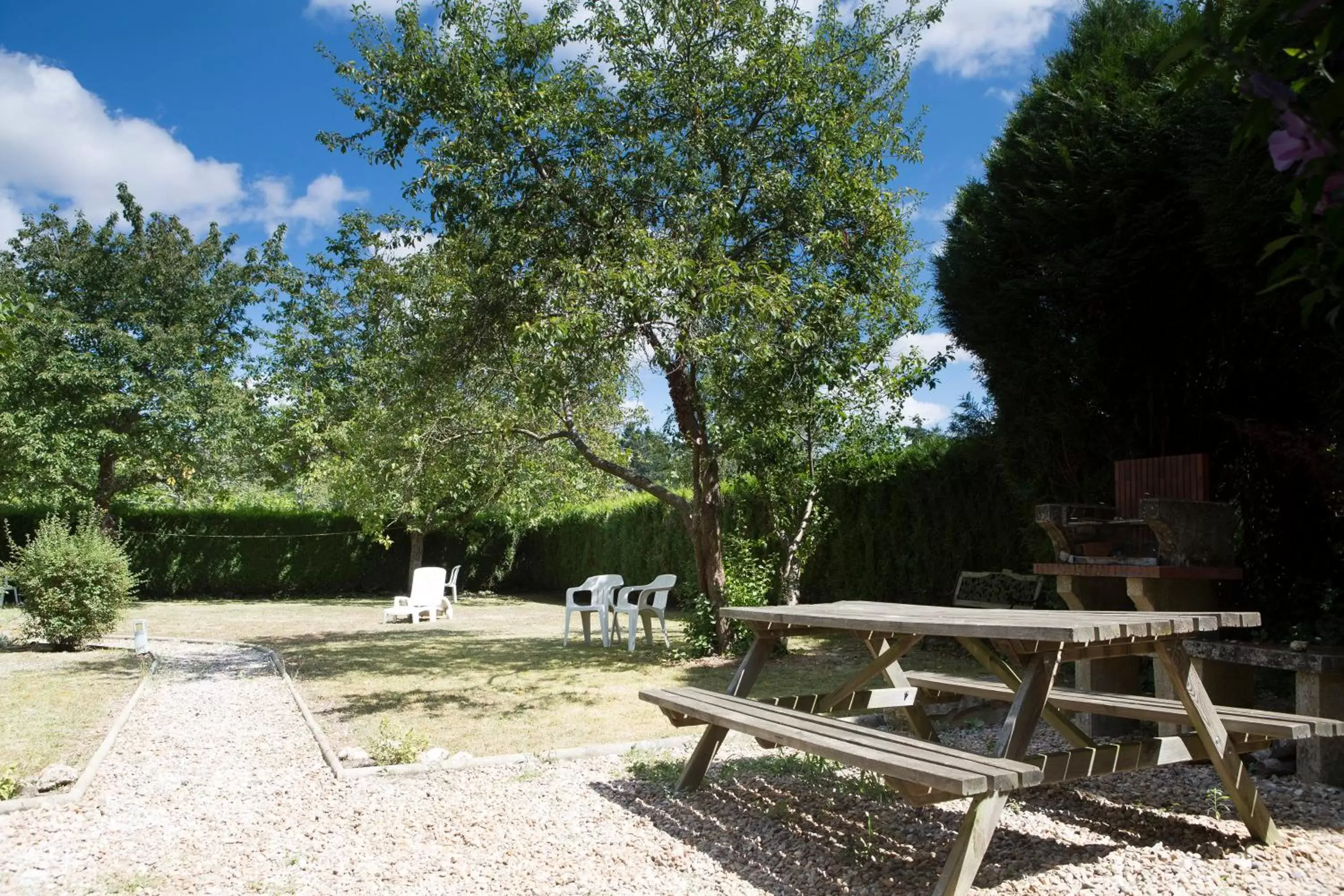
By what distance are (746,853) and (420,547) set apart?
56.5 feet

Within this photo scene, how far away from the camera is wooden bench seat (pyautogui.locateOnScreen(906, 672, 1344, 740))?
3.05 metres

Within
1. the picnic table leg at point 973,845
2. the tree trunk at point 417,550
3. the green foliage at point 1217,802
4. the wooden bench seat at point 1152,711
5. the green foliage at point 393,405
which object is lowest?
the green foliage at point 1217,802

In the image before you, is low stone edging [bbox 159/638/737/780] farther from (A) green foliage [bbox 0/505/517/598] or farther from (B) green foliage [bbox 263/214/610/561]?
(A) green foliage [bbox 0/505/517/598]

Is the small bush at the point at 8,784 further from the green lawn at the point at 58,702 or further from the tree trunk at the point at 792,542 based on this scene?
the tree trunk at the point at 792,542

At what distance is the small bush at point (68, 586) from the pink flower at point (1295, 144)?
10794 millimetres

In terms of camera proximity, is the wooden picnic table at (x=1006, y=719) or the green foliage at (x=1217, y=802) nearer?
the wooden picnic table at (x=1006, y=719)

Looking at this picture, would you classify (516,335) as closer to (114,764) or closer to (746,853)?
(114,764)

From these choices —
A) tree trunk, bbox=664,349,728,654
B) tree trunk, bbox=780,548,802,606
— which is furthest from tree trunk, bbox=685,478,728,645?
tree trunk, bbox=780,548,802,606

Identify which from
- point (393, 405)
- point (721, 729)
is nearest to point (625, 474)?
point (393, 405)

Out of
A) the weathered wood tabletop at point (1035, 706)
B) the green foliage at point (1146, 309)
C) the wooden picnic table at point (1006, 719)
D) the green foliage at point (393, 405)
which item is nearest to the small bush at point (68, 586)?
the green foliage at point (393, 405)

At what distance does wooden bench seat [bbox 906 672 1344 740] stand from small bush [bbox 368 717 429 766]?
247cm

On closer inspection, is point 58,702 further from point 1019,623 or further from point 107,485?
point 107,485

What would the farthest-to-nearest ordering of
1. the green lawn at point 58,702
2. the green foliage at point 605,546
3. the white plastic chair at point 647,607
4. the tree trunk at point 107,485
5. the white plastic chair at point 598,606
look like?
the tree trunk at point 107,485, the green foliage at point 605,546, the white plastic chair at point 598,606, the white plastic chair at point 647,607, the green lawn at point 58,702

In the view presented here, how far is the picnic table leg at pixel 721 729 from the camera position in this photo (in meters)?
3.88
